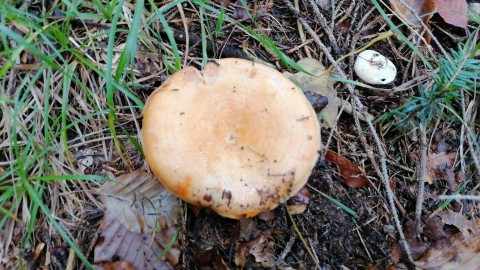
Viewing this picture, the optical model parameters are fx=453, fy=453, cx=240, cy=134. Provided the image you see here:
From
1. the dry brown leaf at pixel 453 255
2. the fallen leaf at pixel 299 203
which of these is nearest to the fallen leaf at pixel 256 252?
the fallen leaf at pixel 299 203

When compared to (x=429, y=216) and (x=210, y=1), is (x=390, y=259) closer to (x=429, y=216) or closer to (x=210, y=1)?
(x=429, y=216)

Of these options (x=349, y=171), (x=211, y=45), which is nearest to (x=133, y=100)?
(x=211, y=45)

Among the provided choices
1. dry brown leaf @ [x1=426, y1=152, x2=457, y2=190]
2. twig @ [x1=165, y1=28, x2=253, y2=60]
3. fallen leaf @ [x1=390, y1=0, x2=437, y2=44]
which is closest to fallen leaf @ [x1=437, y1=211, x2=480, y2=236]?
dry brown leaf @ [x1=426, y1=152, x2=457, y2=190]

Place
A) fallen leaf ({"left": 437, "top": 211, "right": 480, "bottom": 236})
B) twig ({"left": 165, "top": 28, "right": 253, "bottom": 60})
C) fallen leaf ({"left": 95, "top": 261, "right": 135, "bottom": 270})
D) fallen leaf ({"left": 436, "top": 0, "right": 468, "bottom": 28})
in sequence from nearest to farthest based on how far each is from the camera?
fallen leaf ({"left": 95, "top": 261, "right": 135, "bottom": 270}) < fallen leaf ({"left": 437, "top": 211, "right": 480, "bottom": 236}) < twig ({"left": 165, "top": 28, "right": 253, "bottom": 60}) < fallen leaf ({"left": 436, "top": 0, "right": 468, "bottom": 28})

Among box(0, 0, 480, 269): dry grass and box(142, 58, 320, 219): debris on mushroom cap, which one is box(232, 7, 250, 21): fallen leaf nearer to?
box(0, 0, 480, 269): dry grass

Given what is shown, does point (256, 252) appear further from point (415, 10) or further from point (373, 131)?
point (415, 10)

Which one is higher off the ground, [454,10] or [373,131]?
[454,10]

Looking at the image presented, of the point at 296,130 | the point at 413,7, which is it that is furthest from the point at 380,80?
the point at 296,130
